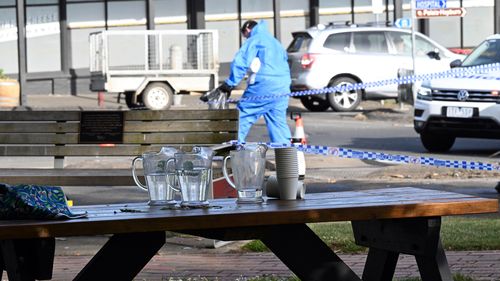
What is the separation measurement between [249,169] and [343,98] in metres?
20.8

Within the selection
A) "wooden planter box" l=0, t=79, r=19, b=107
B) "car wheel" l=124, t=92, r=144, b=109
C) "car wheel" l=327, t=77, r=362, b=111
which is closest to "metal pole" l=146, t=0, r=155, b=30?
"car wheel" l=124, t=92, r=144, b=109

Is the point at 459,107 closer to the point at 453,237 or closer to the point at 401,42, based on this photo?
the point at 453,237

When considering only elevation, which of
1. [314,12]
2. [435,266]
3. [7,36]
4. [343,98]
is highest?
[314,12]

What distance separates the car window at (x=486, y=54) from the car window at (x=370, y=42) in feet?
29.7

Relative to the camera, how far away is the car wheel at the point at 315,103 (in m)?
25.9

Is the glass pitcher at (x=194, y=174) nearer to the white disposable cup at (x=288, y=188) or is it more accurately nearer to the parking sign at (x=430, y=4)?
the white disposable cup at (x=288, y=188)

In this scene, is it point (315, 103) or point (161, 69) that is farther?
point (161, 69)

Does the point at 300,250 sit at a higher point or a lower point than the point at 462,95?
lower

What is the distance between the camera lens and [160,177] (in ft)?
15.7

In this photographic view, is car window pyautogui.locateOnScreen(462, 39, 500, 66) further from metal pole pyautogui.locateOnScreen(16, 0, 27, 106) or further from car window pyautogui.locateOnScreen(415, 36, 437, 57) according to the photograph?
metal pole pyautogui.locateOnScreen(16, 0, 27, 106)

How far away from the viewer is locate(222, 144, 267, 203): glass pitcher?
4.73 metres

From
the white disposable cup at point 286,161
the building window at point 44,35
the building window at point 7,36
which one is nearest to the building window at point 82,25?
the building window at point 44,35

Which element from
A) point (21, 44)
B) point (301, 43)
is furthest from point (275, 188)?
point (21, 44)

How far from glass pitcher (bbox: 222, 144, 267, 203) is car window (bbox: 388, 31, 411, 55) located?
70.9 feet
